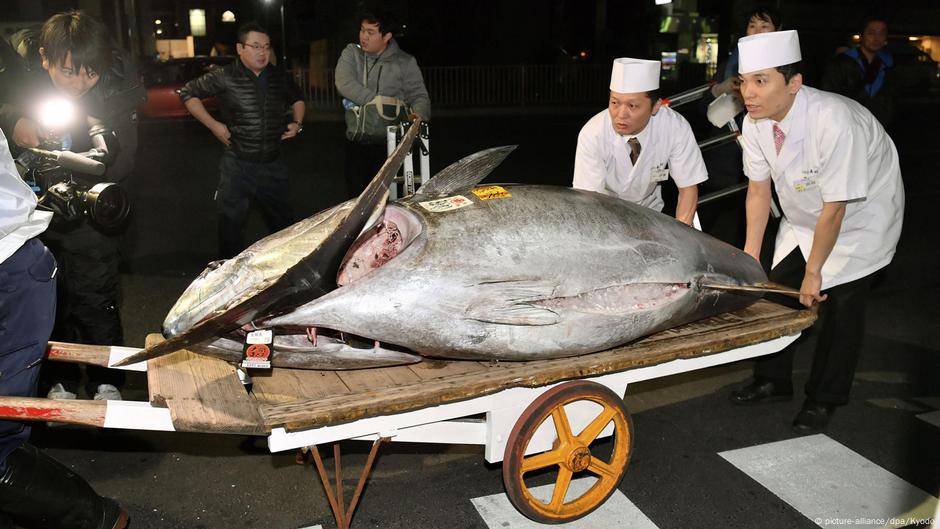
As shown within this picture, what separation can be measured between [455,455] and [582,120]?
14.4 metres

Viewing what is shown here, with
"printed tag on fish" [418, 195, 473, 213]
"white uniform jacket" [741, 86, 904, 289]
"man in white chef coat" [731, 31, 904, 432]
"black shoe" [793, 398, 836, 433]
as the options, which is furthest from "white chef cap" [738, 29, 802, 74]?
"black shoe" [793, 398, 836, 433]

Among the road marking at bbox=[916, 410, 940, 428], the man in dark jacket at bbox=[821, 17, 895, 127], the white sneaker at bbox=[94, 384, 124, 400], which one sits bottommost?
the road marking at bbox=[916, 410, 940, 428]

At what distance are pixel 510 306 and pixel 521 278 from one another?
0.12m

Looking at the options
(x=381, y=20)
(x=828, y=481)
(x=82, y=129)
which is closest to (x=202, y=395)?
(x=82, y=129)

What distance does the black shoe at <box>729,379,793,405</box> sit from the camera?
14.3 ft

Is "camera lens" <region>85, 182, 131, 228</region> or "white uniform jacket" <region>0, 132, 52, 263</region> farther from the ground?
"white uniform jacket" <region>0, 132, 52, 263</region>

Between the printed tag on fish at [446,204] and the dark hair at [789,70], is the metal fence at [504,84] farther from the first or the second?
the printed tag on fish at [446,204]

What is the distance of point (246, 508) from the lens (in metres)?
3.35

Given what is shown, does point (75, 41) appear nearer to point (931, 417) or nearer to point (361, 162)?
point (361, 162)

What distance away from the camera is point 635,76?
3867 millimetres

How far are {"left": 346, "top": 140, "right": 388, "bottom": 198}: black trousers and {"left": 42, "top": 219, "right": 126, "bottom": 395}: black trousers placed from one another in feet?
6.88

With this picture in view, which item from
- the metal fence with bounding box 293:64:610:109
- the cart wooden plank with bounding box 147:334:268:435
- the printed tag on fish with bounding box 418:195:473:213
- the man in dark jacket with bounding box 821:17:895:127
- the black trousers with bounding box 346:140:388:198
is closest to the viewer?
the cart wooden plank with bounding box 147:334:268:435

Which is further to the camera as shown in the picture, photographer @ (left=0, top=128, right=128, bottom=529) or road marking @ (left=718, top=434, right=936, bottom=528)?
road marking @ (left=718, top=434, right=936, bottom=528)

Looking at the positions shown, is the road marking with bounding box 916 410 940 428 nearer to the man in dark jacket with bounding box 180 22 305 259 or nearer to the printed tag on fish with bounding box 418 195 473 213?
the printed tag on fish with bounding box 418 195 473 213
